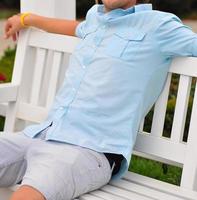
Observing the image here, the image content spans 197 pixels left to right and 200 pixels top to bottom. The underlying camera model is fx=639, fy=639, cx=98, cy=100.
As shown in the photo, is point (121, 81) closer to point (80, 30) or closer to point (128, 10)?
point (128, 10)

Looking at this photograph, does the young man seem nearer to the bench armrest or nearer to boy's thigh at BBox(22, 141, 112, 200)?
boy's thigh at BBox(22, 141, 112, 200)

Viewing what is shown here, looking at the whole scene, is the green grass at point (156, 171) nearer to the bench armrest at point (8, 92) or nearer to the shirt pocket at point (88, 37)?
the bench armrest at point (8, 92)

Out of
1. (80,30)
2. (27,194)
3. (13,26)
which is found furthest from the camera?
(13,26)

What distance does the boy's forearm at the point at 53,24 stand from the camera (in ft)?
11.6

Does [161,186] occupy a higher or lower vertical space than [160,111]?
lower

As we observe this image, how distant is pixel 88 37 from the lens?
10.5 feet

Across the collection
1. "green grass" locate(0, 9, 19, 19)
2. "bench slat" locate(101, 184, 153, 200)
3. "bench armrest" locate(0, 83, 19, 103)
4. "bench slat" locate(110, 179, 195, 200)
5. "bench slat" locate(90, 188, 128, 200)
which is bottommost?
"bench slat" locate(90, 188, 128, 200)

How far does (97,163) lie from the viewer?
286 cm

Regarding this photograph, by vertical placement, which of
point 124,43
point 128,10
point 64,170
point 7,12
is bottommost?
point 64,170

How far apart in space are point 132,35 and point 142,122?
1.47ft

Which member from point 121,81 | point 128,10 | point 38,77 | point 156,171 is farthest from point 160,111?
point 156,171

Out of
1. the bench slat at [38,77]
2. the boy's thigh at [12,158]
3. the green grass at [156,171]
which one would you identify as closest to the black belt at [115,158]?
the boy's thigh at [12,158]

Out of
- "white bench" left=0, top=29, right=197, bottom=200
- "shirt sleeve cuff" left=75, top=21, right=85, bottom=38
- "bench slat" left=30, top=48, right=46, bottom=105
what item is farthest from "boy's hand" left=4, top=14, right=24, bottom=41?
"shirt sleeve cuff" left=75, top=21, right=85, bottom=38

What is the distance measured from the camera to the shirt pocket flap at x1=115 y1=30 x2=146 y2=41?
3.00 metres
